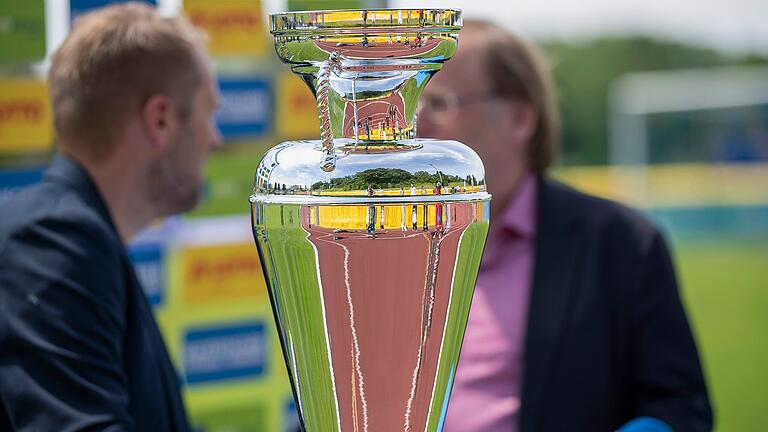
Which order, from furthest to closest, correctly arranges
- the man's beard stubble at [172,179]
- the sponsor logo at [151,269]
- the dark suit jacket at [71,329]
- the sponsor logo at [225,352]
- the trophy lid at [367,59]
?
the sponsor logo at [225,352], the sponsor logo at [151,269], the man's beard stubble at [172,179], the dark suit jacket at [71,329], the trophy lid at [367,59]

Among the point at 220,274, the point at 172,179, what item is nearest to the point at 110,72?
the point at 172,179

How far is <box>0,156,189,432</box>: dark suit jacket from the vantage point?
1476mm

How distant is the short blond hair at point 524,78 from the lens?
231 centimetres

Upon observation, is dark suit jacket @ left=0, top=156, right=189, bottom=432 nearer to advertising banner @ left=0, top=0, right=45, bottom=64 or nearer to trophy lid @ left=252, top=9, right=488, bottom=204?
trophy lid @ left=252, top=9, right=488, bottom=204

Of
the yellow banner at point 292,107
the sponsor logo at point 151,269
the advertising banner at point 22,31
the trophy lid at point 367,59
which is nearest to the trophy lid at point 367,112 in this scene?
the trophy lid at point 367,59

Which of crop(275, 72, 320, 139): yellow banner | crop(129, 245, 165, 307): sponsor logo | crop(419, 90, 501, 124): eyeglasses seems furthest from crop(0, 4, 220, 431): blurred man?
crop(275, 72, 320, 139): yellow banner

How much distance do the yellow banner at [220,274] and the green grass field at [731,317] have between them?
137 inches

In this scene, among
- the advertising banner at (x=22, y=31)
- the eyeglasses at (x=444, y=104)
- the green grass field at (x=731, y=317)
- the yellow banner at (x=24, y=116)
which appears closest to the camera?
the eyeglasses at (x=444, y=104)

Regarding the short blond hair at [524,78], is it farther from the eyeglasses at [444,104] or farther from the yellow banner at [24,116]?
the yellow banner at [24,116]

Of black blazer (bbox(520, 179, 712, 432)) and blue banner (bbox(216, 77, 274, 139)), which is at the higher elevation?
blue banner (bbox(216, 77, 274, 139))

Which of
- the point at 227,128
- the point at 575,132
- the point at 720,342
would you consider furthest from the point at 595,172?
the point at 227,128

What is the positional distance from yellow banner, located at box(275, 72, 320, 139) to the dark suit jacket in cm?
196

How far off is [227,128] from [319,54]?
105 inches

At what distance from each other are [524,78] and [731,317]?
9506mm
